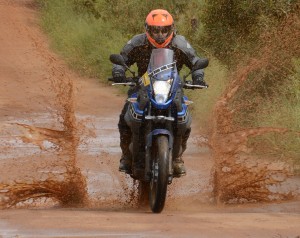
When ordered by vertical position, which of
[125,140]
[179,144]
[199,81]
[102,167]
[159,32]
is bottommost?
[179,144]

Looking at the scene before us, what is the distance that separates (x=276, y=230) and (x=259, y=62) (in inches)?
230

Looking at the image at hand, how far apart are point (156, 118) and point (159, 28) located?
0.94 m

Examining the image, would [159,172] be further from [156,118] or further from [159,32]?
[159,32]

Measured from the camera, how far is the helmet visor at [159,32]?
9961 mm

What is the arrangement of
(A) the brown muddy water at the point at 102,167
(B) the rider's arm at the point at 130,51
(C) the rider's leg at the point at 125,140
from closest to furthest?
(B) the rider's arm at the point at 130,51, (C) the rider's leg at the point at 125,140, (A) the brown muddy water at the point at 102,167

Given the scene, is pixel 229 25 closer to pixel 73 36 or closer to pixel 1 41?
pixel 73 36

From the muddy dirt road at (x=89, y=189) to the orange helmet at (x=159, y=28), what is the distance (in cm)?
153

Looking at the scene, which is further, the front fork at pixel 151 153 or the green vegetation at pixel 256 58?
the green vegetation at pixel 256 58

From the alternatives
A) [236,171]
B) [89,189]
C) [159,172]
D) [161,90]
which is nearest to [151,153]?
[159,172]

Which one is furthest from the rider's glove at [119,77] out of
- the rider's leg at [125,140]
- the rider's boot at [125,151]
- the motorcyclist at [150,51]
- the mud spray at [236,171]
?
the mud spray at [236,171]

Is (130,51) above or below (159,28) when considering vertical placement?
below

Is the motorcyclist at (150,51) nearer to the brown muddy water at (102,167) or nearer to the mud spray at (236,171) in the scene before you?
the brown muddy water at (102,167)

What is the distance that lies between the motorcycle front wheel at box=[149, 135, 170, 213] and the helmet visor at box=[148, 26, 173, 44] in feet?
3.40

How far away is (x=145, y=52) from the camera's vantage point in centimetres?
1021
